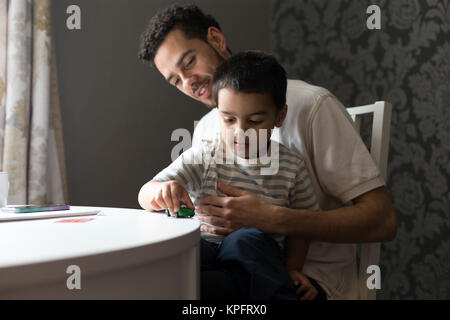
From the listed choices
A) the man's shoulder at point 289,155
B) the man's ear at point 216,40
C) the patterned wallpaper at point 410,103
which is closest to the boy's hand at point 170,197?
the man's shoulder at point 289,155

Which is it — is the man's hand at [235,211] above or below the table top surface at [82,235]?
below

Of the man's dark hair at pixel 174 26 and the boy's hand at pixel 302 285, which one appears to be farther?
the man's dark hair at pixel 174 26

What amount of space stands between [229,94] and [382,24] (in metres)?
1.52

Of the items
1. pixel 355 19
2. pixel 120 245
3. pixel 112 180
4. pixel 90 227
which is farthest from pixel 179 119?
pixel 120 245

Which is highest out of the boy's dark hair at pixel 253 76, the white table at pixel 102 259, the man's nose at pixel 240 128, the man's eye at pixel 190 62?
the man's eye at pixel 190 62

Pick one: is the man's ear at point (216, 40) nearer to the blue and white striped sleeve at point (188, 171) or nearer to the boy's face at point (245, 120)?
the boy's face at point (245, 120)

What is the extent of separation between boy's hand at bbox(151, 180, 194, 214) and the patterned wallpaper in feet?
5.32

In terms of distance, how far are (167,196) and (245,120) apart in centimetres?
31

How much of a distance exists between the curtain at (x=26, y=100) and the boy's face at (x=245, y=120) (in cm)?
81

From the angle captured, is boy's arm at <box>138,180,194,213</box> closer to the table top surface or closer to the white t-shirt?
the table top surface

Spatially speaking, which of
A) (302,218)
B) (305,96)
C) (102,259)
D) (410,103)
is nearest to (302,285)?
(302,218)

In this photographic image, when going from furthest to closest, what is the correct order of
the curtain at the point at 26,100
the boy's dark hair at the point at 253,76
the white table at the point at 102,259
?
the curtain at the point at 26,100 < the boy's dark hair at the point at 253,76 < the white table at the point at 102,259

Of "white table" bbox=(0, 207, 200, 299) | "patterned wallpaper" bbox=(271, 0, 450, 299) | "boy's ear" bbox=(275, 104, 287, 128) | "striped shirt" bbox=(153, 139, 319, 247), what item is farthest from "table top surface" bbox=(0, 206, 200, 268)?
"patterned wallpaper" bbox=(271, 0, 450, 299)

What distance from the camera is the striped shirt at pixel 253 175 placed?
3.44 feet
